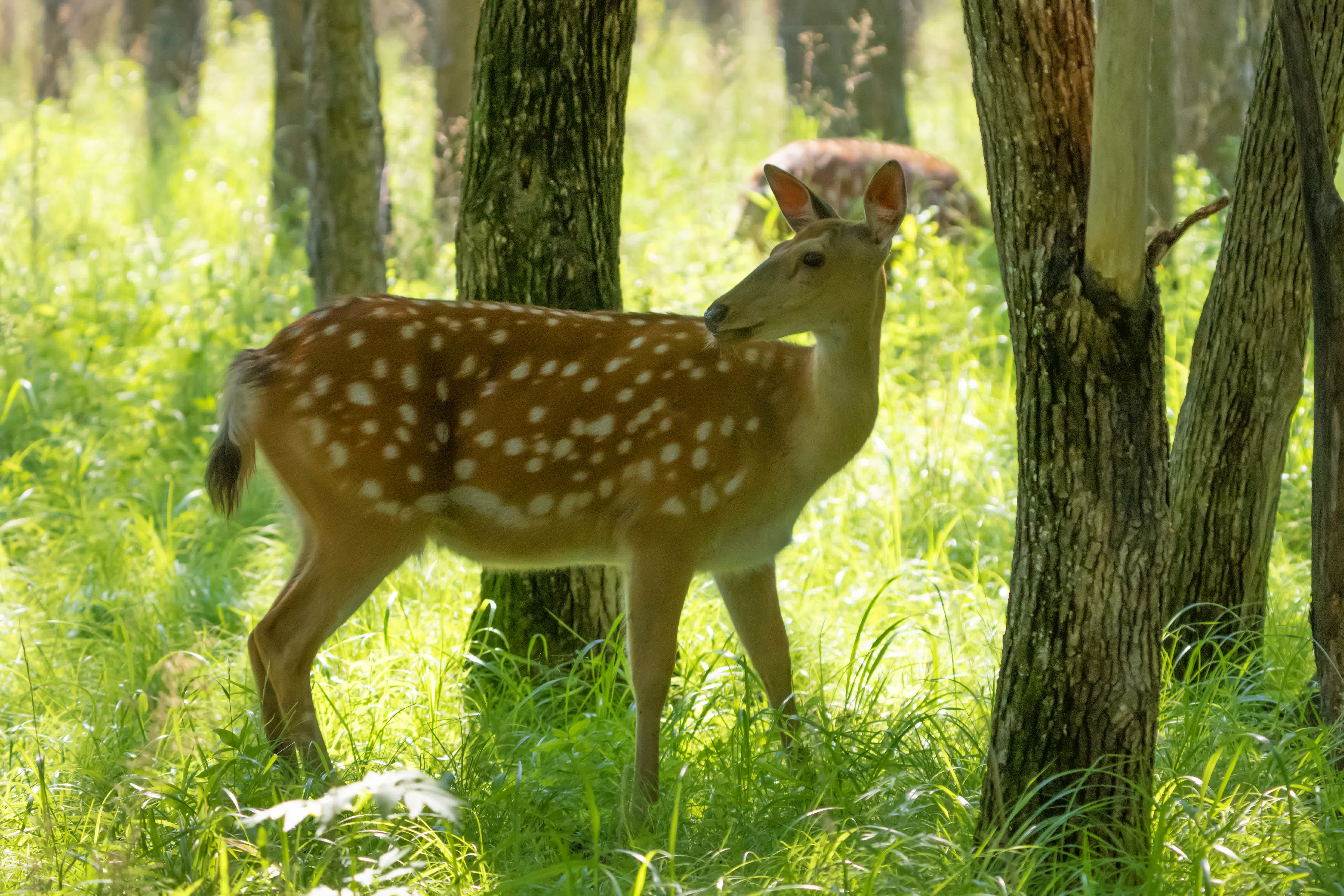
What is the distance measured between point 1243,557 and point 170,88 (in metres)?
14.1

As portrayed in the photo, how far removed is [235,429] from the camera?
391cm

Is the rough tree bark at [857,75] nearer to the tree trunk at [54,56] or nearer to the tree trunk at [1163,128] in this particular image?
the tree trunk at [1163,128]

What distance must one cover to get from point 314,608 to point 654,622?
0.98m

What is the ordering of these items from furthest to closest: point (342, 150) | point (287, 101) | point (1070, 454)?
point (287, 101), point (342, 150), point (1070, 454)

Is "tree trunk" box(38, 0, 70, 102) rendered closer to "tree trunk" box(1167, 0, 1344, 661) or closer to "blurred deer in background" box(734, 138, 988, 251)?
"blurred deer in background" box(734, 138, 988, 251)

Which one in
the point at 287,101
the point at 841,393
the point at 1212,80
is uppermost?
the point at 287,101

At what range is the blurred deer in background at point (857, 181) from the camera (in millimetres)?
8844

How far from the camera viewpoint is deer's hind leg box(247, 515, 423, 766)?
3.76 meters

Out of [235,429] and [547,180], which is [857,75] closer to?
[547,180]

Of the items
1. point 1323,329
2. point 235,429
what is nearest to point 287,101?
point 235,429

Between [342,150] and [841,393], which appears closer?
Result: [841,393]

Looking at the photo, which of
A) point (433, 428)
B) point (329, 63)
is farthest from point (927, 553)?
point (329, 63)

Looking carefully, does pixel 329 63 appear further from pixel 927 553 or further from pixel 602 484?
pixel 927 553

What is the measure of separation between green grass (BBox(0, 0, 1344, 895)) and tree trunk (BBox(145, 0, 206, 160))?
6008mm
